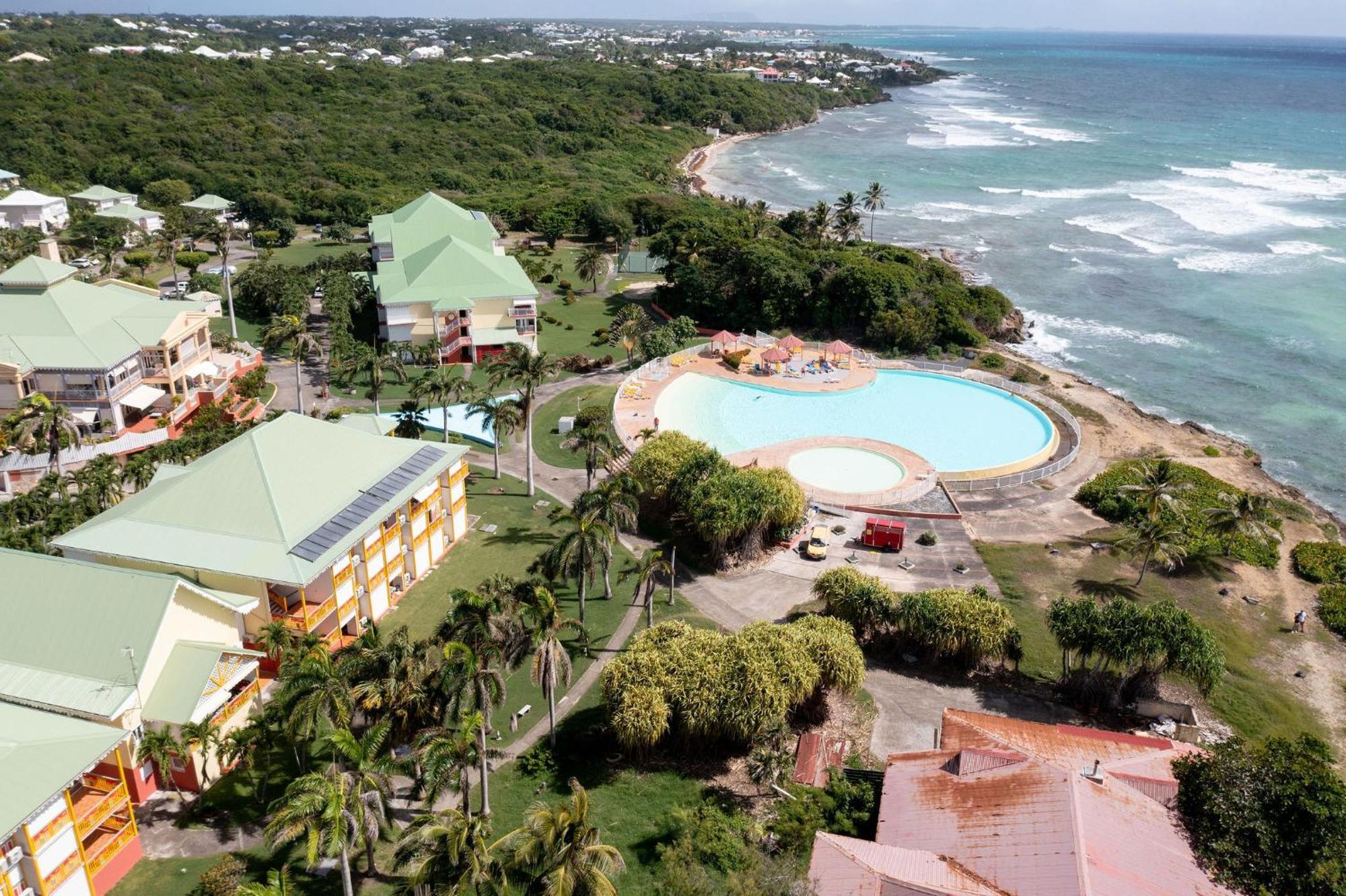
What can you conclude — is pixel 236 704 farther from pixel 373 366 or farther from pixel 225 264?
pixel 225 264

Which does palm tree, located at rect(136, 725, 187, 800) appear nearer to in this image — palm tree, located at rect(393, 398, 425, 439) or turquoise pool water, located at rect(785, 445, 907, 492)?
palm tree, located at rect(393, 398, 425, 439)

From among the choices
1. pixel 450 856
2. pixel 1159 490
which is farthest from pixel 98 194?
pixel 1159 490

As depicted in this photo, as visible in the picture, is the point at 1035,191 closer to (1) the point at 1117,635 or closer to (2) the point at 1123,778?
(1) the point at 1117,635

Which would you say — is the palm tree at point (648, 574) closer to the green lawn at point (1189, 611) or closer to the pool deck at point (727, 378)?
the pool deck at point (727, 378)

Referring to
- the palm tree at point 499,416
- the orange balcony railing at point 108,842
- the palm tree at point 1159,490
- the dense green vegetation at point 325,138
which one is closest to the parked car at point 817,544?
the palm tree at point 1159,490

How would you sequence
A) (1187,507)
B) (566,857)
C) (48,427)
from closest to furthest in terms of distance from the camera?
1. (566,857)
2. (48,427)
3. (1187,507)
